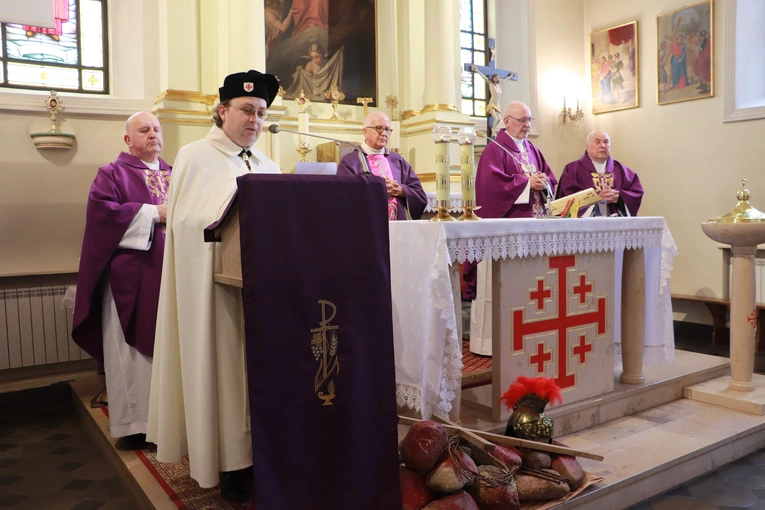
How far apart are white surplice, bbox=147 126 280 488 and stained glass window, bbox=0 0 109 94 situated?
3529mm

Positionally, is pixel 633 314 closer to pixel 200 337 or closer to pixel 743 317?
pixel 743 317

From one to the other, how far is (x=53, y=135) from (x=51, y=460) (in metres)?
2.70

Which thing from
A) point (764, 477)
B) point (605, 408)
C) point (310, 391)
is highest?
→ point (310, 391)

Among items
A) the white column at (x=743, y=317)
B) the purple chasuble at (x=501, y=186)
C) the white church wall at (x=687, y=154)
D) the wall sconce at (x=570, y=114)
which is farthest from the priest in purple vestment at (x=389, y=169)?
the wall sconce at (x=570, y=114)

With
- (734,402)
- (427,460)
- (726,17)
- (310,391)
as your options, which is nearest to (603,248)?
(734,402)

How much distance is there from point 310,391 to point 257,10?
13.8 ft

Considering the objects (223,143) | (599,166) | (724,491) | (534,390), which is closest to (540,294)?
(534,390)

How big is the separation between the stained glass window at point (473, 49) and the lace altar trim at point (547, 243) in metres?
4.58

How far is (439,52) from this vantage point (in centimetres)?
665

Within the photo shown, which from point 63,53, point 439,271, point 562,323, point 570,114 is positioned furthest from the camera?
point 570,114

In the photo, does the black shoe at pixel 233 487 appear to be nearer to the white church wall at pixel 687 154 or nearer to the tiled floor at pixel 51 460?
the tiled floor at pixel 51 460

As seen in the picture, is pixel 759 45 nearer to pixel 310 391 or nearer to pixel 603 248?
pixel 603 248

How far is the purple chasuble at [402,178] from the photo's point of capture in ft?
15.4

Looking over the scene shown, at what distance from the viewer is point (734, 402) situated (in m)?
4.09
